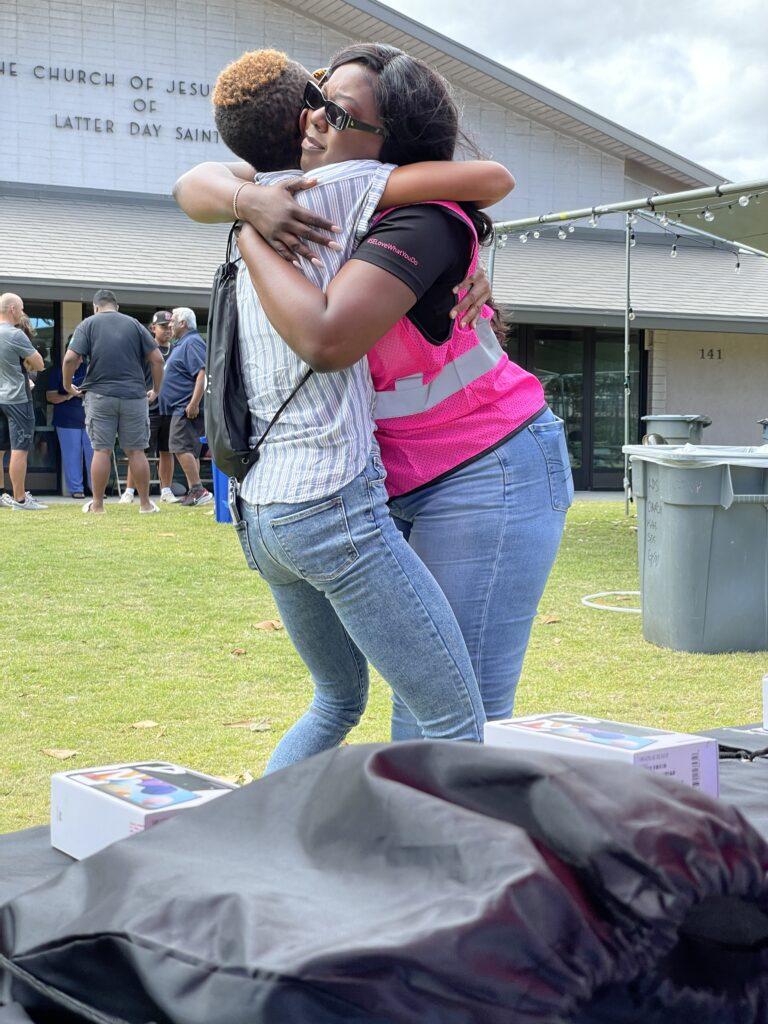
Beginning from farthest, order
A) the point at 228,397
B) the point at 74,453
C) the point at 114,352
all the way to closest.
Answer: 1. the point at 74,453
2. the point at 114,352
3. the point at 228,397

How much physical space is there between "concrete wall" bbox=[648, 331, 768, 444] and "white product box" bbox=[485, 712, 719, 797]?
17.4 m

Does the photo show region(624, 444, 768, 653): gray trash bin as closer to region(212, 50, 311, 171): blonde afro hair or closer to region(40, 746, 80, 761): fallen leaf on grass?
region(40, 746, 80, 761): fallen leaf on grass

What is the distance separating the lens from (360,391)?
2.13 m

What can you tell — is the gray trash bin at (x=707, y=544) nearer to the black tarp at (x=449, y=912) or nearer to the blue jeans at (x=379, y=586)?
the blue jeans at (x=379, y=586)

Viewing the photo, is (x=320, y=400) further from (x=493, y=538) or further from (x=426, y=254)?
(x=493, y=538)

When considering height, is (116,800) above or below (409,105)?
below

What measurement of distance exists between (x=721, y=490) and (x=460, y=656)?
4147 mm

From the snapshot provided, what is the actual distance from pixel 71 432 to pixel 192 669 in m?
9.50

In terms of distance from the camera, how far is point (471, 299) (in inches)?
85.6

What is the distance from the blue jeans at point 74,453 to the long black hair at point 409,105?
1295 cm

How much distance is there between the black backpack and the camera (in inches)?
83.9

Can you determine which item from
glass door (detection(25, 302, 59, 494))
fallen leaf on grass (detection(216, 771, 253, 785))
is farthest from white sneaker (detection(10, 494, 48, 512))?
fallen leaf on grass (detection(216, 771, 253, 785))

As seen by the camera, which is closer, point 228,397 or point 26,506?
point 228,397

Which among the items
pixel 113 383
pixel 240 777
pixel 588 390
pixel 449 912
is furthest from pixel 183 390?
pixel 449 912
